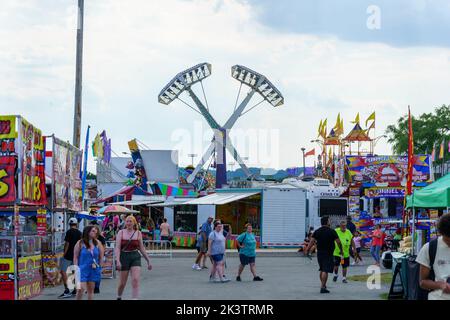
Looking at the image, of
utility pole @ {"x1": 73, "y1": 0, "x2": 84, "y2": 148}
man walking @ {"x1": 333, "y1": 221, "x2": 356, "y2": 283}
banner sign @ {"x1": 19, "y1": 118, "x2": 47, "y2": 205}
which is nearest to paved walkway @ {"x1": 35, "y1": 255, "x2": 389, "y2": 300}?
man walking @ {"x1": 333, "y1": 221, "x2": 356, "y2": 283}

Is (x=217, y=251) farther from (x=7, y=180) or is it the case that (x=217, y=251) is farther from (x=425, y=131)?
(x=425, y=131)

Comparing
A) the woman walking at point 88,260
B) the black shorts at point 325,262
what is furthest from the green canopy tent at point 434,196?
the woman walking at point 88,260

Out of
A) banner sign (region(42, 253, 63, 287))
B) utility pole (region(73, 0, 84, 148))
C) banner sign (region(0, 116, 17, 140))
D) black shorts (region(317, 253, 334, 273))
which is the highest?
utility pole (region(73, 0, 84, 148))

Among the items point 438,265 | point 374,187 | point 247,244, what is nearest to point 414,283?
point 438,265

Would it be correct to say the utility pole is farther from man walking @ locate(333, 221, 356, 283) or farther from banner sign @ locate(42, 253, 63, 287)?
man walking @ locate(333, 221, 356, 283)

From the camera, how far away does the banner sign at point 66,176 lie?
2266 centimetres

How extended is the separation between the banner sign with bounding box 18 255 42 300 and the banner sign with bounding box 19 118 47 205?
1.23 metres

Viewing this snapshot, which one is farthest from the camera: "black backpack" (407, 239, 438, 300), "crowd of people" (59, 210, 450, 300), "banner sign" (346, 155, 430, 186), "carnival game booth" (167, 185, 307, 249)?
"carnival game booth" (167, 185, 307, 249)

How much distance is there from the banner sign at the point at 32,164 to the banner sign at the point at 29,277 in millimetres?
1235

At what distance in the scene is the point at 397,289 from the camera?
56.8 feet

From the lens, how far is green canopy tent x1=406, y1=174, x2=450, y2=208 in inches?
639
